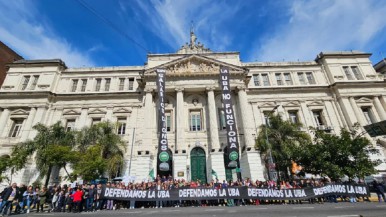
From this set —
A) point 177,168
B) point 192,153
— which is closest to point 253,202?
point 177,168

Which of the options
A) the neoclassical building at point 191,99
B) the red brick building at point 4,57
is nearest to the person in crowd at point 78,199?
the neoclassical building at point 191,99

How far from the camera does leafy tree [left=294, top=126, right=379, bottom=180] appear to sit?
16188mm

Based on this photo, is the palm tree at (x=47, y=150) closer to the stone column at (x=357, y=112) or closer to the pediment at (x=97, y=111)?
the pediment at (x=97, y=111)

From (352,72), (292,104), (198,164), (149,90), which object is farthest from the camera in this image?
(352,72)

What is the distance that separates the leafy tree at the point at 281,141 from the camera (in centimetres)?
1889

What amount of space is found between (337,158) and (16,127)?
35014 mm

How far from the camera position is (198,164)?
2405 centimetres

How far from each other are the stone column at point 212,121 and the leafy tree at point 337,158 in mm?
8181

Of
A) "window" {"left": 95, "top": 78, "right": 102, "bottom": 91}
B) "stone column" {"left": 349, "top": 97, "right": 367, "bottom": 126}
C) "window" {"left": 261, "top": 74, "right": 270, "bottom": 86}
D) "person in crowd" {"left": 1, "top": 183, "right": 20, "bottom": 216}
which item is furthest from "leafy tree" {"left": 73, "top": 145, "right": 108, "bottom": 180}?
"stone column" {"left": 349, "top": 97, "right": 367, "bottom": 126}

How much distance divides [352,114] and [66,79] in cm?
3845

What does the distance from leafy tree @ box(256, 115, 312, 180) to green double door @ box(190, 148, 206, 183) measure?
670 cm

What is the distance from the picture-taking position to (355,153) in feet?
55.1

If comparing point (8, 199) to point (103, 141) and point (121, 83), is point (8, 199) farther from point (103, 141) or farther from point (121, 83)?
point (121, 83)

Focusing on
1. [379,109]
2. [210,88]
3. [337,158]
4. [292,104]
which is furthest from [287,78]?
[337,158]
